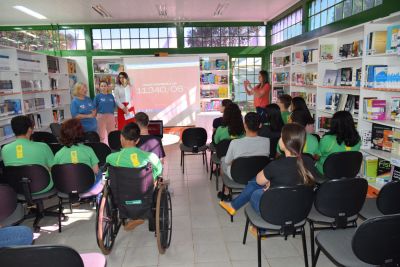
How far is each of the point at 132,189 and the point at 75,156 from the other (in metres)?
0.95

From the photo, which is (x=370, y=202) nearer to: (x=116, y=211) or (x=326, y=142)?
(x=326, y=142)

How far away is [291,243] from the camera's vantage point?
2895 mm

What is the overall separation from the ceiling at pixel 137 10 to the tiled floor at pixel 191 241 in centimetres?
476

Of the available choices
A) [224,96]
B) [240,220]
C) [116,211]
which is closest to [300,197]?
[240,220]

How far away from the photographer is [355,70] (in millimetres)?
4312

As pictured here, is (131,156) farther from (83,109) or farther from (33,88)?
(33,88)

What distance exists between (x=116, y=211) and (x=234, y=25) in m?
7.79

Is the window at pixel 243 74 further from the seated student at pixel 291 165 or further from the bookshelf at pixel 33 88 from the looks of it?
the seated student at pixel 291 165

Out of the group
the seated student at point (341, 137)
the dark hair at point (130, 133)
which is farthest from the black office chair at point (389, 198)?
the dark hair at point (130, 133)

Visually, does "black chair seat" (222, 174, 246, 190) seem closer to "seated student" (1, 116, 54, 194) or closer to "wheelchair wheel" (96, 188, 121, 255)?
"wheelchair wheel" (96, 188, 121, 255)

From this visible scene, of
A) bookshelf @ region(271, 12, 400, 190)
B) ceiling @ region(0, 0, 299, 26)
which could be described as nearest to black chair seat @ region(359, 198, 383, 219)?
bookshelf @ region(271, 12, 400, 190)

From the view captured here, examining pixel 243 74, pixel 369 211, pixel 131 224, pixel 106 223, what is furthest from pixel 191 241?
pixel 243 74

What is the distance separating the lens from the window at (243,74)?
950 centimetres

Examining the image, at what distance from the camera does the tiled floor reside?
104 inches
